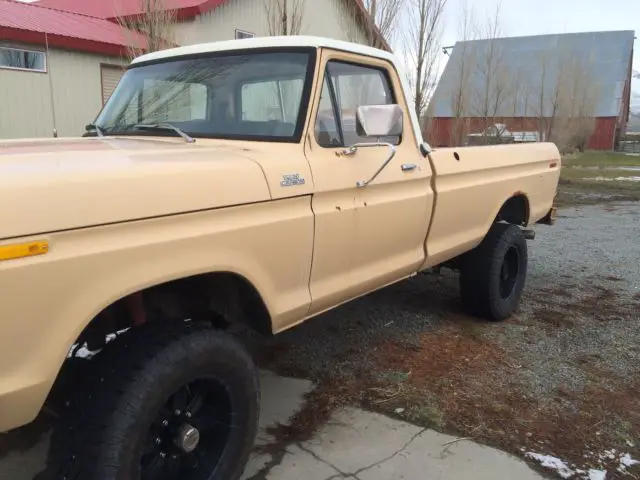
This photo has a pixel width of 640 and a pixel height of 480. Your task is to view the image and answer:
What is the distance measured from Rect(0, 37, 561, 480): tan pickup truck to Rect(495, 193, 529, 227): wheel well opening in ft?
3.62

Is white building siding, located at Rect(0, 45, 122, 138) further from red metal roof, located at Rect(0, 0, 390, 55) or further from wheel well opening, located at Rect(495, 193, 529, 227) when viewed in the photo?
wheel well opening, located at Rect(495, 193, 529, 227)

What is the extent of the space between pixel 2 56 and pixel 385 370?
10.5 m

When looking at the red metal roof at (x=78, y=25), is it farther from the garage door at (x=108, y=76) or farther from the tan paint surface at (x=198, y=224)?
the tan paint surface at (x=198, y=224)

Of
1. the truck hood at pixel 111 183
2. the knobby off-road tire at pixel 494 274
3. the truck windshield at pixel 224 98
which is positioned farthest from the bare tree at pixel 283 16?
the truck hood at pixel 111 183

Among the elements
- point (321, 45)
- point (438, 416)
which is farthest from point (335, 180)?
point (438, 416)

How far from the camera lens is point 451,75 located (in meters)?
24.0

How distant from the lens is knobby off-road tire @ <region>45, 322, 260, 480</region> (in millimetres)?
2037

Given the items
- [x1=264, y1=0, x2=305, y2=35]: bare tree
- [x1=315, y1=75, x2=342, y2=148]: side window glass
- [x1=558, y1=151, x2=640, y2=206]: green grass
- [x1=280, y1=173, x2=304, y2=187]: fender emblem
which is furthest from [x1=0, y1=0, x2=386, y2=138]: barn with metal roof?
[x1=280, y1=173, x2=304, y2=187]: fender emblem

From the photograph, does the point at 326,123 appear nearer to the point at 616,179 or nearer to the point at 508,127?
the point at 616,179

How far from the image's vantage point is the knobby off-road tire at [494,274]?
4.76m

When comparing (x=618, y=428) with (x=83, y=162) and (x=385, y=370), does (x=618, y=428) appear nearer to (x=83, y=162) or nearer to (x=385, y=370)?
(x=385, y=370)

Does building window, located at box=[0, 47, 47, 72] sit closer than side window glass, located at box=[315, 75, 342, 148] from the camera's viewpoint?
No

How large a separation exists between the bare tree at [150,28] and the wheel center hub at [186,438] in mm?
8463

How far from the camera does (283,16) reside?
421 inches
